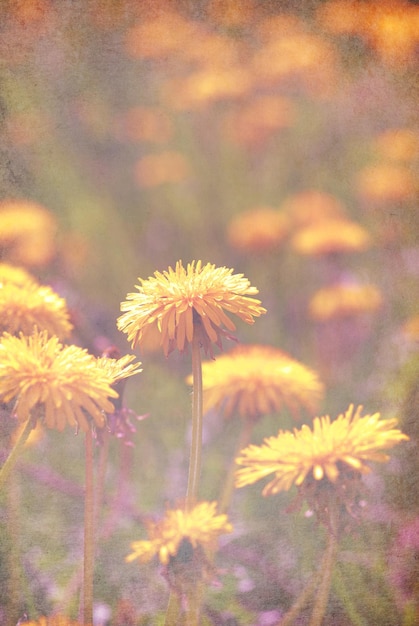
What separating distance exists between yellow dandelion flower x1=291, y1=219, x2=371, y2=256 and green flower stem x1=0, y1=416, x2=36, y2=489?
0.55 meters

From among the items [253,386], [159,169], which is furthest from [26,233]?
[253,386]

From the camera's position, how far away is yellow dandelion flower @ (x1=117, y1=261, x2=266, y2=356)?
1.06 meters

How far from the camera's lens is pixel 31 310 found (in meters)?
1.10

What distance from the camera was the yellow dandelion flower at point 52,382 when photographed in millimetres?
1028

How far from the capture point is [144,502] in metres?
1.11

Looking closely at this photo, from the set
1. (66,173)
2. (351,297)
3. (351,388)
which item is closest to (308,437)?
(351,388)

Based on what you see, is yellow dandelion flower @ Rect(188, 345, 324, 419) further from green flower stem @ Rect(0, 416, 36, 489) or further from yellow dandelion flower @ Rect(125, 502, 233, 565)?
green flower stem @ Rect(0, 416, 36, 489)

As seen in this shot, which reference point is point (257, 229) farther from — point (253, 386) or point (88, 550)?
point (88, 550)

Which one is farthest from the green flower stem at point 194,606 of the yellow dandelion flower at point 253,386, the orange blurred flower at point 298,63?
the orange blurred flower at point 298,63

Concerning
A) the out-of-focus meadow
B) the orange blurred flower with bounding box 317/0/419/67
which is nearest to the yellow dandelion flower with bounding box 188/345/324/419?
the out-of-focus meadow

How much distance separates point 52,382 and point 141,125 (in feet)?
1.50

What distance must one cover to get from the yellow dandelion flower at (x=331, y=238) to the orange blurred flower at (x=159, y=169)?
0.24 m

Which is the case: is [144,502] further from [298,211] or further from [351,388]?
[298,211]

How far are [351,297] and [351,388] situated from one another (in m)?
0.16
